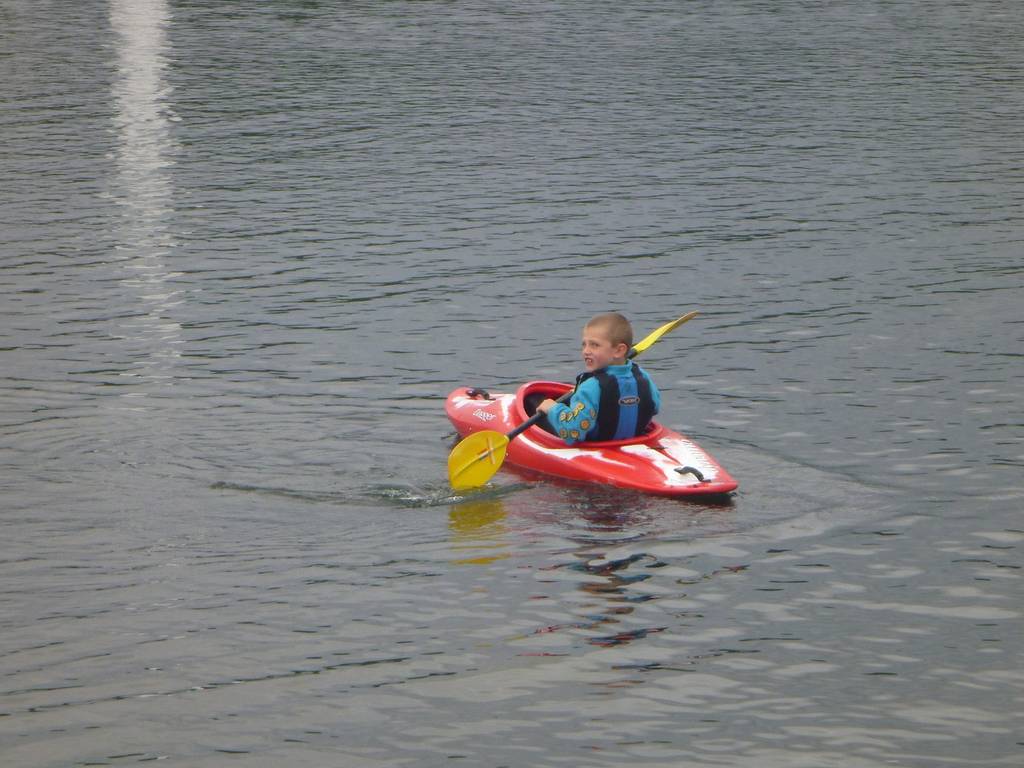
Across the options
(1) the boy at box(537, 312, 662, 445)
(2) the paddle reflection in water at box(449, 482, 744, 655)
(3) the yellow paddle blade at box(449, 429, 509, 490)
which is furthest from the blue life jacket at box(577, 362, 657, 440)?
(3) the yellow paddle blade at box(449, 429, 509, 490)

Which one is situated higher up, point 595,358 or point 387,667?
point 595,358

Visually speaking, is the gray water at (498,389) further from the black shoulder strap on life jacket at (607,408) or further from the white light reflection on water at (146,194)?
the black shoulder strap on life jacket at (607,408)

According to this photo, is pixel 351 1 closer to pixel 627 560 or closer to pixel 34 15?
pixel 34 15

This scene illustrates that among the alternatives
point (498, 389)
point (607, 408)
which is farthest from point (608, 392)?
point (498, 389)

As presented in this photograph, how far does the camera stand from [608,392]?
37.0 feet

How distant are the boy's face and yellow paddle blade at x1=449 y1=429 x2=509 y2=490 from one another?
0.85 meters

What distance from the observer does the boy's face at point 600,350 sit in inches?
443

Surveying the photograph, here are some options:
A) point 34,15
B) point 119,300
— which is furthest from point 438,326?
point 34,15

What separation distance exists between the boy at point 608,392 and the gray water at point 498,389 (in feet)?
1.64

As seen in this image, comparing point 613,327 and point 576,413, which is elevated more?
point 613,327

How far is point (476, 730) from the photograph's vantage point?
307 inches

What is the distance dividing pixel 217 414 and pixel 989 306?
833 centimetres

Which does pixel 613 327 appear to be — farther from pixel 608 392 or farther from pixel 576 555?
pixel 576 555

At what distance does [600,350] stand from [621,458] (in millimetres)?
756
